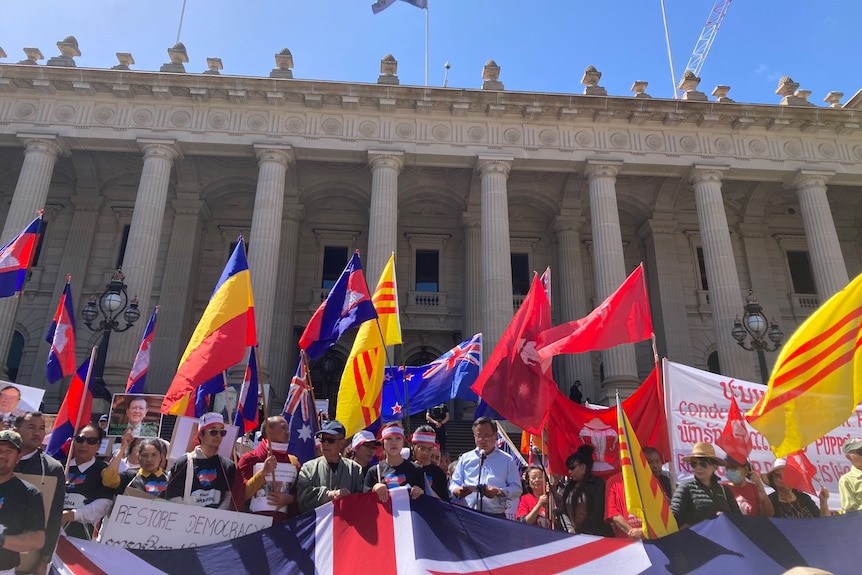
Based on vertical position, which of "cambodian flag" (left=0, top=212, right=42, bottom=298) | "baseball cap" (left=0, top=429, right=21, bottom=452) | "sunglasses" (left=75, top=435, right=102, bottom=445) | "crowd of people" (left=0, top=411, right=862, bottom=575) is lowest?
"crowd of people" (left=0, top=411, right=862, bottom=575)

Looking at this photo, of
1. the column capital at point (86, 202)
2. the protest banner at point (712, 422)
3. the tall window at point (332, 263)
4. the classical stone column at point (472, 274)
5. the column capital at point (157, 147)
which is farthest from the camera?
the tall window at point (332, 263)

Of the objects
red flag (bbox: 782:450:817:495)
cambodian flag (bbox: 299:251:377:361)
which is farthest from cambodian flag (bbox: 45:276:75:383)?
red flag (bbox: 782:450:817:495)

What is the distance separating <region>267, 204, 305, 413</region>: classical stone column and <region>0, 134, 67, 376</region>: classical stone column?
25.3ft

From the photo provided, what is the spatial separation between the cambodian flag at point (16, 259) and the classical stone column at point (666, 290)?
20.3m

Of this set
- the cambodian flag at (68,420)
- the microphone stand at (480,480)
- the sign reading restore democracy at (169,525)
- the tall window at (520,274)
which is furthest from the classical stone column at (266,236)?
the sign reading restore democracy at (169,525)

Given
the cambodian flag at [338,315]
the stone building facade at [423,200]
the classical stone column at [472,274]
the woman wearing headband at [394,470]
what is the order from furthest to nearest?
1. the classical stone column at [472,274]
2. the stone building facade at [423,200]
3. the cambodian flag at [338,315]
4. the woman wearing headband at [394,470]

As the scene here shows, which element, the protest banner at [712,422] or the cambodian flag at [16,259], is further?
the cambodian flag at [16,259]

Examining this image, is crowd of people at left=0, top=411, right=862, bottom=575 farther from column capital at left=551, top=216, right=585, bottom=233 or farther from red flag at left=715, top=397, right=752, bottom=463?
column capital at left=551, top=216, right=585, bottom=233

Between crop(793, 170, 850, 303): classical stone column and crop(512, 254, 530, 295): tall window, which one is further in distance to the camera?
crop(512, 254, 530, 295): tall window

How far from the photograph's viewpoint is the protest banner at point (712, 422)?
21.6 feet

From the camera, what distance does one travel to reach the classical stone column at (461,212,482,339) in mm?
22359

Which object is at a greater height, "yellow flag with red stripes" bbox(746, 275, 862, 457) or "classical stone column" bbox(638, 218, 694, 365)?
"classical stone column" bbox(638, 218, 694, 365)

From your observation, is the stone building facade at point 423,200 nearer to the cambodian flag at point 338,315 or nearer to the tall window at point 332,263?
the tall window at point 332,263

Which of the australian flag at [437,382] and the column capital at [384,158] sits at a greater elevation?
the column capital at [384,158]
